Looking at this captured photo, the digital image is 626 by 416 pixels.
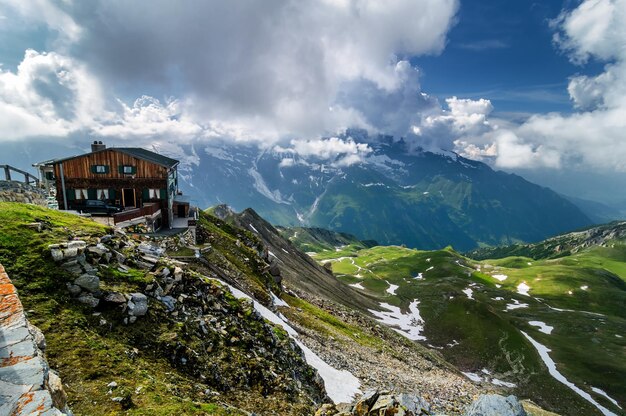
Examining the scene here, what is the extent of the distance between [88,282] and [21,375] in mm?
9884

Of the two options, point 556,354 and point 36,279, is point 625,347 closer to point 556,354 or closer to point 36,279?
point 556,354

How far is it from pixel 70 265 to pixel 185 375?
28.2 ft

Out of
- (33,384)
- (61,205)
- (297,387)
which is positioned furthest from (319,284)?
(33,384)

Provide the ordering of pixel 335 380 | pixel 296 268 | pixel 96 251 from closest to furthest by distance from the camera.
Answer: pixel 96 251 → pixel 335 380 → pixel 296 268

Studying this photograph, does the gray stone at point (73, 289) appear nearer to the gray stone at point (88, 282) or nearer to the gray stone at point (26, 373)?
the gray stone at point (88, 282)

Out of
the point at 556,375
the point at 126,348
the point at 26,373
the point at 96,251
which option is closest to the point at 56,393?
the point at 26,373

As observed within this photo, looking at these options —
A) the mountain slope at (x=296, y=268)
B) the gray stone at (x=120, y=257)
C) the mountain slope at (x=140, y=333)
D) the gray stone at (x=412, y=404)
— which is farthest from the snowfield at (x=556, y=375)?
the gray stone at (x=120, y=257)

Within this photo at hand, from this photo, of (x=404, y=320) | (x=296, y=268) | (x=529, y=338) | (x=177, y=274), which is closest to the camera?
(x=177, y=274)

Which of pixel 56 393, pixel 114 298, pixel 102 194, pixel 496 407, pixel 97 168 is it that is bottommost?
pixel 496 407

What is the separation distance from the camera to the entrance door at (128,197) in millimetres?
53375

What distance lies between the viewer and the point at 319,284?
114500 millimetres

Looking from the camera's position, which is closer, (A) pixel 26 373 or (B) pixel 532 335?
(A) pixel 26 373

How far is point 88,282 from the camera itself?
17172 mm

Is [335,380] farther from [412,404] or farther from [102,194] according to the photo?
[102,194]
